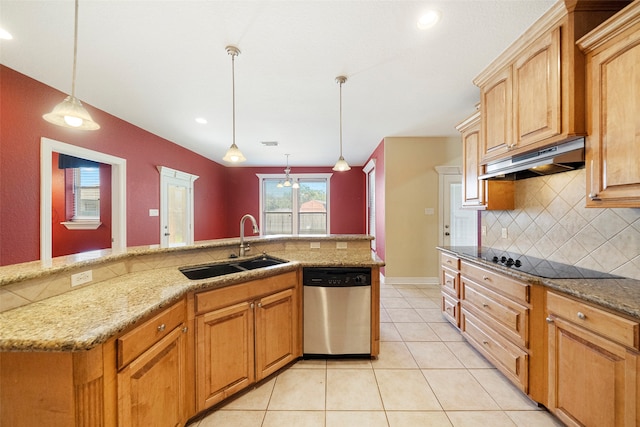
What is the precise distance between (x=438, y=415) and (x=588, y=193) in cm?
173

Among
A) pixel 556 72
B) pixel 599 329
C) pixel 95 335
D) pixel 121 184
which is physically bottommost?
pixel 599 329

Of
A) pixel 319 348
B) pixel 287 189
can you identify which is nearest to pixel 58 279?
pixel 319 348

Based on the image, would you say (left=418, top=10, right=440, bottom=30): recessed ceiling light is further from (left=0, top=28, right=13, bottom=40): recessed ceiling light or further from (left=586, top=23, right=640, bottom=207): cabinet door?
(left=0, top=28, right=13, bottom=40): recessed ceiling light

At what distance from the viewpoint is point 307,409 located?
161 centimetres

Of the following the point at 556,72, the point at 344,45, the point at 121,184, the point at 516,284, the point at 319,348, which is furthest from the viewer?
the point at 121,184

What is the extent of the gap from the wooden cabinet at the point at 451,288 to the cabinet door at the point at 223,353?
2.07 metres

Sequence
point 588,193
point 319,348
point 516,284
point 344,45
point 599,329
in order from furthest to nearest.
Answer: point 319,348, point 344,45, point 516,284, point 588,193, point 599,329

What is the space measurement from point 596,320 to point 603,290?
21 centimetres

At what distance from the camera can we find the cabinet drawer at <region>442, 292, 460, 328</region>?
2449 mm

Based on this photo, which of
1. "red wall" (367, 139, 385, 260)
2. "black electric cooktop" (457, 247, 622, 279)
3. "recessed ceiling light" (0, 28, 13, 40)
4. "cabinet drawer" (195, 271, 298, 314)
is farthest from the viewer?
"red wall" (367, 139, 385, 260)

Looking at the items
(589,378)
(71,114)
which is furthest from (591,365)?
(71,114)

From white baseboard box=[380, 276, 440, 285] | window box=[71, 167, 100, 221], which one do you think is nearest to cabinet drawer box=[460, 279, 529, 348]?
white baseboard box=[380, 276, 440, 285]

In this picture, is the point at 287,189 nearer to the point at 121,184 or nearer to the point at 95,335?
the point at 121,184

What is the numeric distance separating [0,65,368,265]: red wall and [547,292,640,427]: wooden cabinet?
4.41 meters
